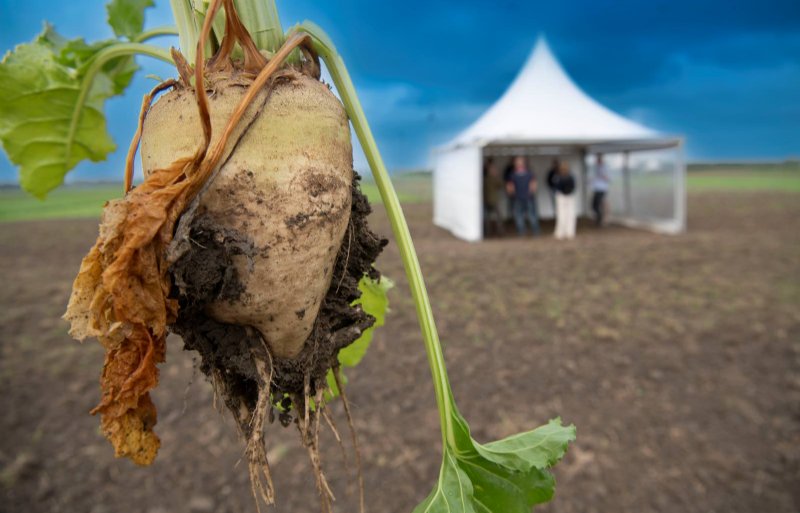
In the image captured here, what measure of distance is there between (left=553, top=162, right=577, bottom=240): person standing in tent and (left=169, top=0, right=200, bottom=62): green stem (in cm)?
1303

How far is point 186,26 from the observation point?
3.43ft

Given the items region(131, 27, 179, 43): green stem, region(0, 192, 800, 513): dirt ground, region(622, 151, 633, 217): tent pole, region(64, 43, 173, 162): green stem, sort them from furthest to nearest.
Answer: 1. region(622, 151, 633, 217): tent pole
2. region(0, 192, 800, 513): dirt ground
3. region(131, 27, 179, 43): green stem
4. region(64, 43, 173, 162): green stem

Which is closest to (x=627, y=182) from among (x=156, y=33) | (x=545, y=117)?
(x=545, y=117)

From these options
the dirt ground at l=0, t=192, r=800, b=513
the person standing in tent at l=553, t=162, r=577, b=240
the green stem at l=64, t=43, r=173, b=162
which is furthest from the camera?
the person standing in tent at l=553, t=162, r=577, b=240

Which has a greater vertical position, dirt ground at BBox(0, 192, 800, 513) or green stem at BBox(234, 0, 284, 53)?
green stem at BBox(234, 0, 284, 53)

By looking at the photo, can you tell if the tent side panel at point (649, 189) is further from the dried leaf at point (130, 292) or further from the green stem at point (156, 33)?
the dried leaf at point (130, 292)

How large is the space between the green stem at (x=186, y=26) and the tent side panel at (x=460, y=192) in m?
12.5

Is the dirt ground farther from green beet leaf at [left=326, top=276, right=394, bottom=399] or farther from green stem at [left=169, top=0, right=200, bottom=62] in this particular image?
green stem at [left=169, top=0, right=200, bottom=62]

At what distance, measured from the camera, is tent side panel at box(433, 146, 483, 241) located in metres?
13.6

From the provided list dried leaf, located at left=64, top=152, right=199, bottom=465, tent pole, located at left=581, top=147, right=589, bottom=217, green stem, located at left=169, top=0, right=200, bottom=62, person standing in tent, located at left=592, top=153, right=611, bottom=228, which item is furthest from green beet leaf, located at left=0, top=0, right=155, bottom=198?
tent pole, located at left=581, top=147, right=589, bottom=217

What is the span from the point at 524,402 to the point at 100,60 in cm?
446

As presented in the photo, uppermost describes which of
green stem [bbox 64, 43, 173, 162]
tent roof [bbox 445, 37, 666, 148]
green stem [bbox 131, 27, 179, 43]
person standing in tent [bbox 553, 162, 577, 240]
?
tent roof [bbox 445, 37, 666, 148]

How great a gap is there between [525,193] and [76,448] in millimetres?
11461

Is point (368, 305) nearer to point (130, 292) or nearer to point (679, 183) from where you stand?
point (130, 292)
